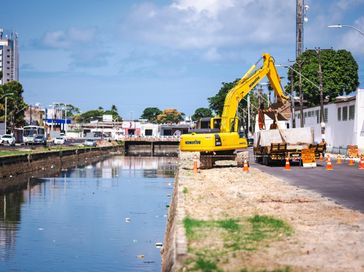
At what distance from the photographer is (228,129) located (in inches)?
1875

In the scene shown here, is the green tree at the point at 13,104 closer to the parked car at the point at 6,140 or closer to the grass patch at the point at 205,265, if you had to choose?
the parked car at the point at 6,140

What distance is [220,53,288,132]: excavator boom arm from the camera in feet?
158

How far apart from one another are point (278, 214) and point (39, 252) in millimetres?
8206

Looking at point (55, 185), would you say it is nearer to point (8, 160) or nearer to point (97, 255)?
point (8, 160)

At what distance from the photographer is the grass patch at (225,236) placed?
1242cm

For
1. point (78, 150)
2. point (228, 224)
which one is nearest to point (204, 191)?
point (228, 224)

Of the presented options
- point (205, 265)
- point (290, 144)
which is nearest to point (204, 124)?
point (290, 144)

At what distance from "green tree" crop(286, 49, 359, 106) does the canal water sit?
214ft

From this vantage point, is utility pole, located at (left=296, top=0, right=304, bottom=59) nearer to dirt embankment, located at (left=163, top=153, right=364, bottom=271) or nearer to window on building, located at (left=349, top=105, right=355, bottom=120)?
window on building, located at (left=349, top=105, right=355, bottom=120)

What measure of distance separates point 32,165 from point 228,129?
31291 millimetres

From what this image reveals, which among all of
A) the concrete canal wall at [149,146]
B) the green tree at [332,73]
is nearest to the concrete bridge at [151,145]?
the concrete canal wall at [149,146]

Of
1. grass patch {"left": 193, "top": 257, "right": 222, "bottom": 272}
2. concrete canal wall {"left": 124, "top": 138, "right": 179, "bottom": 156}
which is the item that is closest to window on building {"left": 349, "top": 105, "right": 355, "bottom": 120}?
grass patch {"left": 193, "top": 257, "right": 222, "bottom": 272}

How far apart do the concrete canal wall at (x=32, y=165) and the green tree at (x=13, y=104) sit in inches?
1092

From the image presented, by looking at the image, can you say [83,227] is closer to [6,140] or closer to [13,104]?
[6,140]
